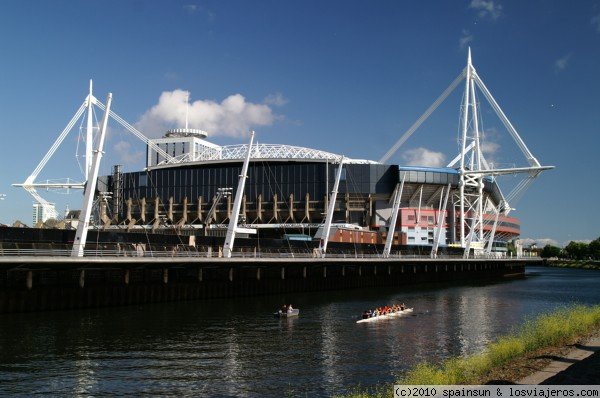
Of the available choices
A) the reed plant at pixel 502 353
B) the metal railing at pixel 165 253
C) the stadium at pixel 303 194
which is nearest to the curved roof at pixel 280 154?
the stadium at pixel 303 194

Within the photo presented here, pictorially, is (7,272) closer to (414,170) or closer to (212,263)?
(212,263)

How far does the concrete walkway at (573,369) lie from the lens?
23.7 m

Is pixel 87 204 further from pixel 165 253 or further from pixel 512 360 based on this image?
pixel 512 360

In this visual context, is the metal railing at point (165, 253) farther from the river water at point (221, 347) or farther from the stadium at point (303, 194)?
the stadium at point (303, 194)

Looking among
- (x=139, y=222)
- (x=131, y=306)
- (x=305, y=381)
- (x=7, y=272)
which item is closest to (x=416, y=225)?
(x=139, y=222)

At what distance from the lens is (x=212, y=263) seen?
70.7m

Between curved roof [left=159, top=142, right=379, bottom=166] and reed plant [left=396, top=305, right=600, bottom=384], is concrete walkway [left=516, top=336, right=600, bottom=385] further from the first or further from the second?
curved roof [left=159, top=142, right=379, bottom=166]

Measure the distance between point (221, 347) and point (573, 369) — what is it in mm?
23268

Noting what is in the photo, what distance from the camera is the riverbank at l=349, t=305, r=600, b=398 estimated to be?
24703 mm

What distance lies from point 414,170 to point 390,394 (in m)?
146

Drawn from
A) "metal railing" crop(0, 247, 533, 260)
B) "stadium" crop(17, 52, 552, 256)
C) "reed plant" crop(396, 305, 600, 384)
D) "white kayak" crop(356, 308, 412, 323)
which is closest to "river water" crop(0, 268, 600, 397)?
"white kayak" crop(356, 308, 412, 323)

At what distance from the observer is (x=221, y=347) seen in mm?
41469

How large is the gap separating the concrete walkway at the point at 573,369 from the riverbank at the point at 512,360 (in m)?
0.45

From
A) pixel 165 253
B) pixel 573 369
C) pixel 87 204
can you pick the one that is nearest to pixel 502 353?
pixel 573 369
